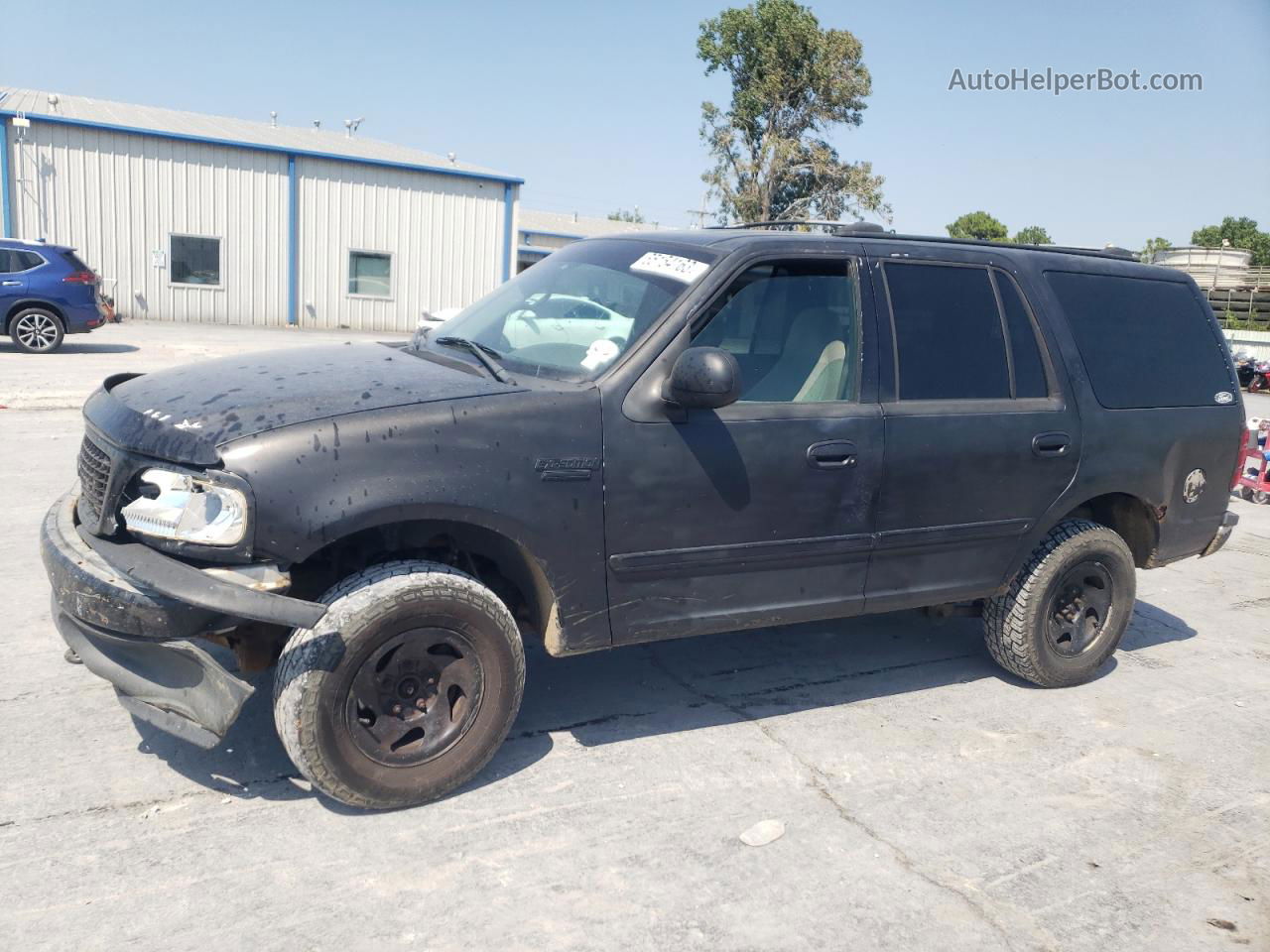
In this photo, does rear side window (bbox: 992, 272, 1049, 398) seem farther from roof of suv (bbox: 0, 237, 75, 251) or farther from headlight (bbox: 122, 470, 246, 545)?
roof of suv (bbox: 0, 237, 75, 251)

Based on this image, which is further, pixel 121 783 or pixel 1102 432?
pixel 1102 432

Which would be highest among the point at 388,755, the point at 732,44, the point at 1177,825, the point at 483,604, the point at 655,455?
→ the point at 732,44

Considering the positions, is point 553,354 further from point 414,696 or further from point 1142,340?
point 1142,340

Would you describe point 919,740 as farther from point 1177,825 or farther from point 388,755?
point 388,755

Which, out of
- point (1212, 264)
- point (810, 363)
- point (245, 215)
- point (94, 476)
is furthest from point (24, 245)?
point (1212, 264)

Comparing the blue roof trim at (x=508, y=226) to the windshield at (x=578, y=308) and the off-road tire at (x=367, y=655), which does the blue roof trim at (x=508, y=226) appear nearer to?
the windshield at (x=578, y=308)

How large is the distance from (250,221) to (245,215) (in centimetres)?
17

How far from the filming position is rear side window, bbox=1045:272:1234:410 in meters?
4.79

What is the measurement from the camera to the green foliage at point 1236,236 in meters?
57.5

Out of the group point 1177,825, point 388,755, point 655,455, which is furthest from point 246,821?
point 1177,825

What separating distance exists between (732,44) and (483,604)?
36122mm

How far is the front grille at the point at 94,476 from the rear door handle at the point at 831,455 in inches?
94.5

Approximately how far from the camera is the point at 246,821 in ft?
10.5

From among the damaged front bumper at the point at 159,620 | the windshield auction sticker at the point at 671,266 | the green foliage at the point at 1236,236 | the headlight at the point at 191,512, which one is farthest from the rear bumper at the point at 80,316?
the green foliage at the point at 1236,236
